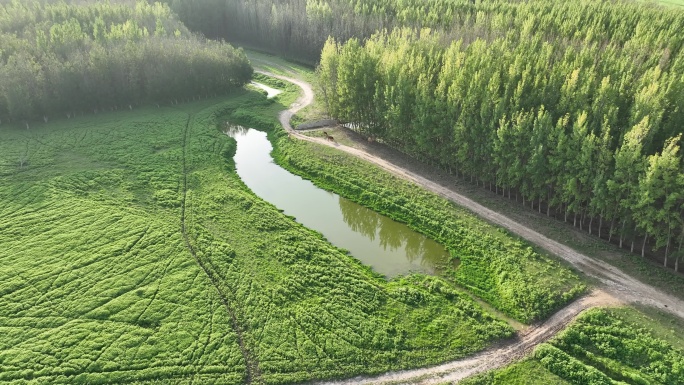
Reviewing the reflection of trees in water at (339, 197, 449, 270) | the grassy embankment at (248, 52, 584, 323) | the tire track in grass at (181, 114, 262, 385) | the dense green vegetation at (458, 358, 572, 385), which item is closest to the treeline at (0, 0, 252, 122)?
the grassy embankment at (248, 52, 584, 323)

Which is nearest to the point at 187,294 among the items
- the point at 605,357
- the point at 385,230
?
the point at 385,230

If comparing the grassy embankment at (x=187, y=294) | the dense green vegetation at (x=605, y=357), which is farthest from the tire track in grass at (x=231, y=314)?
the dense green vegetation at (x=605, y=357)

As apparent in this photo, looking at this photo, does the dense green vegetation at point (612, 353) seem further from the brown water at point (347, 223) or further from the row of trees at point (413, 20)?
the row of trees at point (413, 20)

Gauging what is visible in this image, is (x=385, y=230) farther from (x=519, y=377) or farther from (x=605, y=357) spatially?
(x=605, y=357)

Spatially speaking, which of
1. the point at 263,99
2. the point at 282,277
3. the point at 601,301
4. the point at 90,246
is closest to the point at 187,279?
the point at 282,277

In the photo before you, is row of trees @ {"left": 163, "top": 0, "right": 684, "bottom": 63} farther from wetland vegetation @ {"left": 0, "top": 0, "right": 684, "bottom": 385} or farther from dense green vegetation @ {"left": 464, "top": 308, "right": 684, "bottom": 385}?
dense green vegetation @ {"left": 464, "top": 308, "right": 684, "bottom": 385}

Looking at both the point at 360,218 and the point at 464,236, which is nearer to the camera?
the point at 464,236

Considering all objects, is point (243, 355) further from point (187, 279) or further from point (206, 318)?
point (187, 279)
